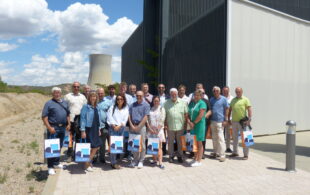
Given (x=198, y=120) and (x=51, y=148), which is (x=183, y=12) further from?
(x=51, y=148)

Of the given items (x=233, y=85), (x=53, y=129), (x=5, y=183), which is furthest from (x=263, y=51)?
(x=5, y=183)

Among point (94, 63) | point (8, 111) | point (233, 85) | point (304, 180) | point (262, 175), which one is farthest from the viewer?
point (94, 63)

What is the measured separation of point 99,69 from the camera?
1303 inches

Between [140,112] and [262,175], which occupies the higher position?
[140,112]

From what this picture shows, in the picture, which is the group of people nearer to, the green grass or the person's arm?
the person's arm

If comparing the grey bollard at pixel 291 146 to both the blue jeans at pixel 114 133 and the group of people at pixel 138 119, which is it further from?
the blue jeans at pixel 114 133

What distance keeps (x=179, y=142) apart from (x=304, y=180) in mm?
2403

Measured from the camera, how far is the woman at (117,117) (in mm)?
5691

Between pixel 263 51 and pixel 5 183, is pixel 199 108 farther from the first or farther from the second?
pixel 263 51

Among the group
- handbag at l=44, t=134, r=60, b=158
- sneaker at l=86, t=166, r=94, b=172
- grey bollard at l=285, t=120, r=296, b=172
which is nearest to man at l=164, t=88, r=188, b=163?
sneaker at l=86, t=166, r=94, b=172

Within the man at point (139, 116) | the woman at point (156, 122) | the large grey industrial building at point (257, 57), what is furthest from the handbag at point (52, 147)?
the large grey industrial building at point (257, 57)

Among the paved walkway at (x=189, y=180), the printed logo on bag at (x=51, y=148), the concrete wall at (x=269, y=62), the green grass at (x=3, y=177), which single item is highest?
the concrete wall at (x=269, y=62)

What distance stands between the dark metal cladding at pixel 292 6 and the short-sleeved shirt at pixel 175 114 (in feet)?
59.1

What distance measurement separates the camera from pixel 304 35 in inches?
450
